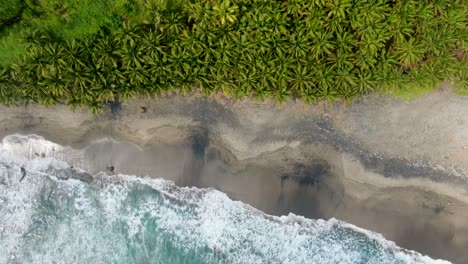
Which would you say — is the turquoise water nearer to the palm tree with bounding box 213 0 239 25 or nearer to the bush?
the bush

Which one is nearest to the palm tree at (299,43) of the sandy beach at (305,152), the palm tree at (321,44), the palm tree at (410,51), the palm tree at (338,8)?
the palm tree at (321,44)

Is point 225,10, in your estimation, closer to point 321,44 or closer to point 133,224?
point 321,44

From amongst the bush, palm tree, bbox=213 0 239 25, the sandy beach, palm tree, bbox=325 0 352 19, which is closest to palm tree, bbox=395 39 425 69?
the sandy beach

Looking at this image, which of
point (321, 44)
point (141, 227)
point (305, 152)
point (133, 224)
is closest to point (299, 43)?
point (321, 44)

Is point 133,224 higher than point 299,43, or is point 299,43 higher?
point 299,43

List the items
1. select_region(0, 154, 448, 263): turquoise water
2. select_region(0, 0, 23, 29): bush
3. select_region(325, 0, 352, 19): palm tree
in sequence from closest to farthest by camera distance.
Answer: select_region(325, 0, 352, 19): palm tree < select_region(0, 0, 23, 29): bush < select_region(0, 154, 448, 263): turquoise water

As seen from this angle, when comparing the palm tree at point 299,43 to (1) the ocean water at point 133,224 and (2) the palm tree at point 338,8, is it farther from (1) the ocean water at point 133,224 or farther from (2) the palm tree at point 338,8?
(1) the ocean water at point 133,224
